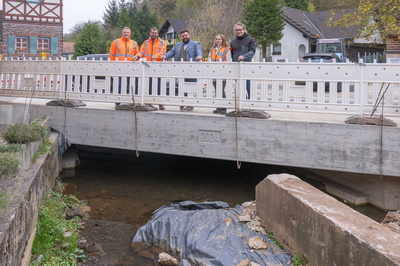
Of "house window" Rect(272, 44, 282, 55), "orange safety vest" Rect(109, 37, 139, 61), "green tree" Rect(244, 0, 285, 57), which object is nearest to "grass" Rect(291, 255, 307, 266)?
"orange safety vest" Rect(109, 37, 139, 61)

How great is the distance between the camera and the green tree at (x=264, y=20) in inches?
1221

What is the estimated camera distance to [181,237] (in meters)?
5.27

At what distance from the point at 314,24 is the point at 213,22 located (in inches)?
476

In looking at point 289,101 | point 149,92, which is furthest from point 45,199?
point 289,101

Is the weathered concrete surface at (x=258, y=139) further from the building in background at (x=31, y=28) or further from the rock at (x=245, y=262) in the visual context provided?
the building in background at (x=31, y=28)

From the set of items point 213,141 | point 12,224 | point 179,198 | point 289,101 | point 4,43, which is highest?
point 4,43

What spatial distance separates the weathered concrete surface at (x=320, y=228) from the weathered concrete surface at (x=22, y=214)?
285cm

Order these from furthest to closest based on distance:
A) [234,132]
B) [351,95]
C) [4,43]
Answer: [4,43]
[234,132]
[351,95]

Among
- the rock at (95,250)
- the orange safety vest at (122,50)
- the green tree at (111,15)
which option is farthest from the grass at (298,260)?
the green tree at (111,15)

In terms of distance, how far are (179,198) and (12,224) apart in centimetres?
425

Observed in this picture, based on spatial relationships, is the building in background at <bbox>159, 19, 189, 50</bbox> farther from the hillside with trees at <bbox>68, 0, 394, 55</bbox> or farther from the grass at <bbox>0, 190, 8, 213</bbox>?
the grass at <bbox>0, 190, 8, 213</bbox>

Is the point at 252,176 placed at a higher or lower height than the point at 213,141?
lower

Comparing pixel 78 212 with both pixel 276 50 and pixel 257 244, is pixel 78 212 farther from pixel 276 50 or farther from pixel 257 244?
pixel 276 50

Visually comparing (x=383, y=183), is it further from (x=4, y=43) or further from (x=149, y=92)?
(x=4, y=43)
